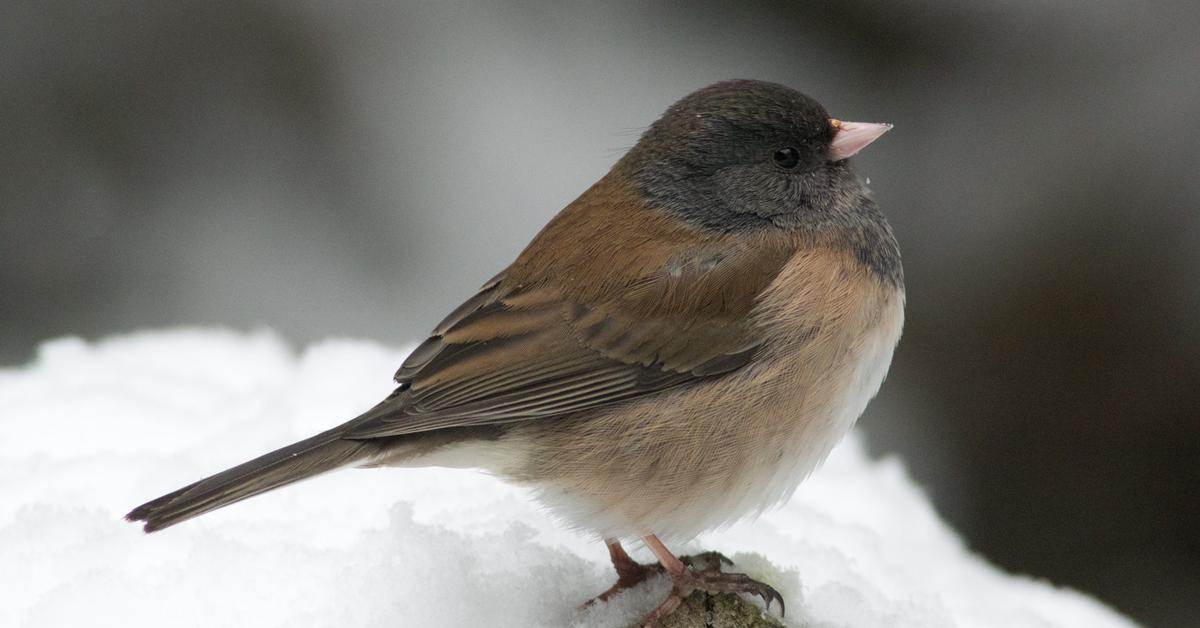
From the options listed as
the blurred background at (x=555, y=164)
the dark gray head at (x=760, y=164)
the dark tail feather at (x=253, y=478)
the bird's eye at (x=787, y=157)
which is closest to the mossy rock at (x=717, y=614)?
the dark tail feather at (x=253, y=478)

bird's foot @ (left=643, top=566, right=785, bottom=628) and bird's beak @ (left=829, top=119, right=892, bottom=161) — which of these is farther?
bird's beak @ (left=829, top=119, right=892, bottom=161)

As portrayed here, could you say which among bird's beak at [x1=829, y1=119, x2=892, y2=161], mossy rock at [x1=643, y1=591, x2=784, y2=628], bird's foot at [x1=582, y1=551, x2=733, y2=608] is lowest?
mossy rock at [x1=643, y1=591, x2=784, y2=628]

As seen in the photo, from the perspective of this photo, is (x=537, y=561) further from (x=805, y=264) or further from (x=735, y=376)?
(x=805, y=264)

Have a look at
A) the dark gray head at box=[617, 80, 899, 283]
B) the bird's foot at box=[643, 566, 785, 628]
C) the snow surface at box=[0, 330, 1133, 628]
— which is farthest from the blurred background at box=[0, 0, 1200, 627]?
the bird's foot at box=[643, 566, 785, 628]

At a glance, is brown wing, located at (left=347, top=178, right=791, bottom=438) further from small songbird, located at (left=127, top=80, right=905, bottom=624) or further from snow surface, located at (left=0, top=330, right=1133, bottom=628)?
snow surface, located at (left=0, top=330, right=1133, bottom=628)

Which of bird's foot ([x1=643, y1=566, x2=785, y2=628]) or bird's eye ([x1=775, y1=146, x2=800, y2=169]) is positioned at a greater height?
bird's eye ([x1=775, y1=146, x2=800, y2=169])

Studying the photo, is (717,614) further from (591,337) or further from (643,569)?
(591,337)
